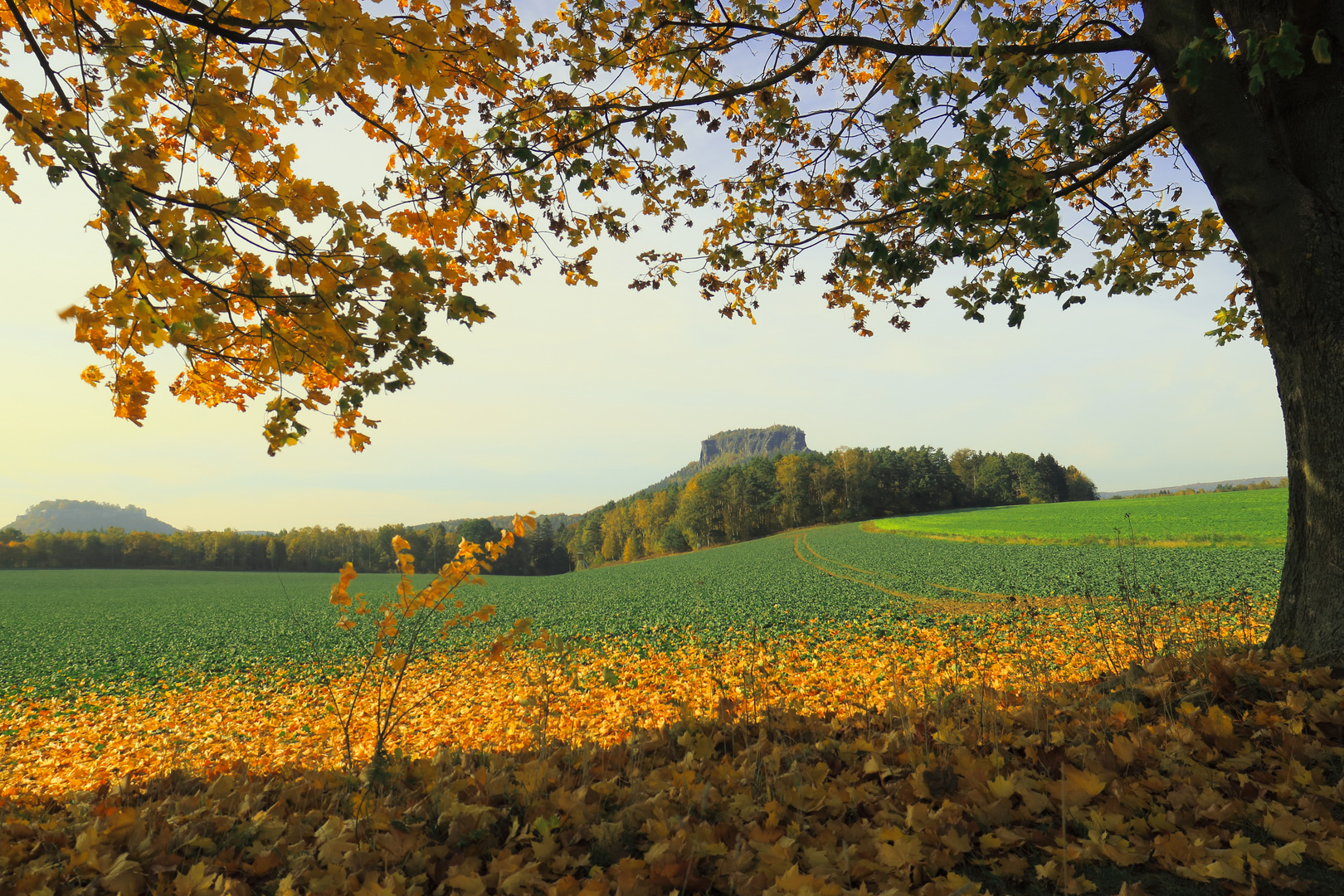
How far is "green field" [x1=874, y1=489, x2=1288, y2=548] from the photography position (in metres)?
29.5

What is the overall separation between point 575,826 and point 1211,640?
5447 millimetres

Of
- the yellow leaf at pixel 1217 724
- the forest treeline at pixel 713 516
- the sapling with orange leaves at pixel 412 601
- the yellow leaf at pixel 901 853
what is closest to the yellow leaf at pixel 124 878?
the sapling with orange leaves at pixel 412 601

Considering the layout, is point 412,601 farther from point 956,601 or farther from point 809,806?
point 956,601

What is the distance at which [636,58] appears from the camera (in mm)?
5535

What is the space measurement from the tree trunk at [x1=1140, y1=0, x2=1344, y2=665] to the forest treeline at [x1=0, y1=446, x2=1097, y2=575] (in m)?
74.6

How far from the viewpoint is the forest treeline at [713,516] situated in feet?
267

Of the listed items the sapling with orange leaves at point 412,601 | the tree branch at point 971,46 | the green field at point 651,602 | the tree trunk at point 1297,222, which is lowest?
the green field at point 651,602

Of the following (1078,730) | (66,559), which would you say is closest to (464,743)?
(1078,730)

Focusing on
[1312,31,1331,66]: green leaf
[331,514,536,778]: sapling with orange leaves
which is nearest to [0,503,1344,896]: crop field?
[331,514,536,778]: sapling with orange leaves

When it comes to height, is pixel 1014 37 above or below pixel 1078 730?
above

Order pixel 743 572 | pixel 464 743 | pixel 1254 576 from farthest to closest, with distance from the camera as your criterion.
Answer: pixel 743 572
pixel 1254 576
pixel 464 743

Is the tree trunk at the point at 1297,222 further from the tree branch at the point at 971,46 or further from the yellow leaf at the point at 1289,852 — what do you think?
the yellow leaf at the point at 1289,852

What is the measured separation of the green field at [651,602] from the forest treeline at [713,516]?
40450 mm

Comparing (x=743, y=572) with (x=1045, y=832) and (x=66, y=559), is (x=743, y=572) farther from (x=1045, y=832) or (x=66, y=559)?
(x=66, y=559)
